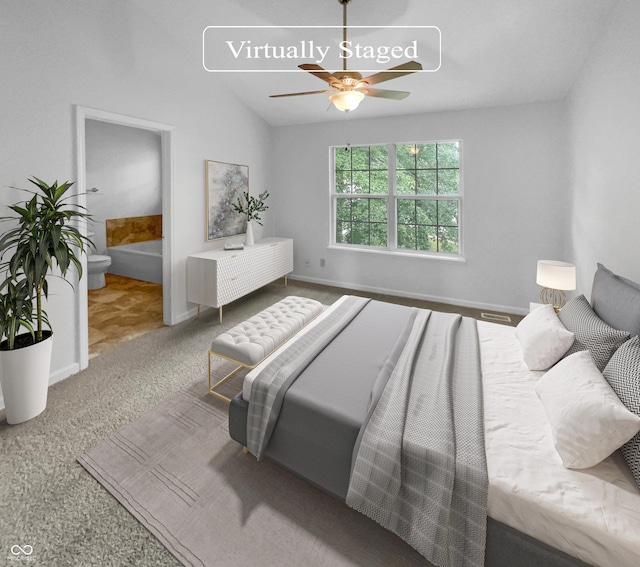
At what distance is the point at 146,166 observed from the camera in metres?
6.00

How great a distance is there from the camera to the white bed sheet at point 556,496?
1.05m

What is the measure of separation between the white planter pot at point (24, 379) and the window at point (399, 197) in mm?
3985

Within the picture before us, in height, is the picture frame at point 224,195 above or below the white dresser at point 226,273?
above

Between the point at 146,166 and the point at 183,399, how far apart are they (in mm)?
5033

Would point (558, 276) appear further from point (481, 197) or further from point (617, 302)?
point (481, 197)

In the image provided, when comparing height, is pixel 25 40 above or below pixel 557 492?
above

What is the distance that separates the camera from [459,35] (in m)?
2.87

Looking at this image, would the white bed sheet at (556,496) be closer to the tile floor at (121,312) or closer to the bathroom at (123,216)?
the tile floor at (121,312)

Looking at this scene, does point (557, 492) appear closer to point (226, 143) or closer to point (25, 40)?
point (25, 40)

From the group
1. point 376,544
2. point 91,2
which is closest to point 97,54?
point 91,2

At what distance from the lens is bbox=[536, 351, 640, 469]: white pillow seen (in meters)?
1.18

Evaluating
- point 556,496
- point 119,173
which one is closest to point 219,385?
point 556,496

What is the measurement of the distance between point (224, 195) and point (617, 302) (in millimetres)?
4068

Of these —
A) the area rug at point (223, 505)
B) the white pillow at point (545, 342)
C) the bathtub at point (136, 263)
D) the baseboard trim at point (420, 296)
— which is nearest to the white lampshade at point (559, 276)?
the white pillow at point (545, 342)
